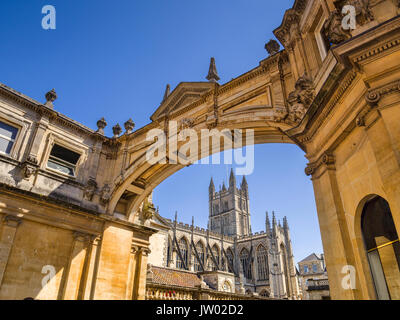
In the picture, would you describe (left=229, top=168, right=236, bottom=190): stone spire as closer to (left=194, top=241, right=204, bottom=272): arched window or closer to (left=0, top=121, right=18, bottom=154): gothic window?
(left=194, top=241, right=204, bottom=272): arched window

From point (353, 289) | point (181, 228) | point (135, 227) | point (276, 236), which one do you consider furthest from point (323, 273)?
point (353, 289)

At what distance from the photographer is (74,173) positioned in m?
12.2

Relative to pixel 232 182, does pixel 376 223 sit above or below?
below

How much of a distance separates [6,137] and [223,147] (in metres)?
7.92

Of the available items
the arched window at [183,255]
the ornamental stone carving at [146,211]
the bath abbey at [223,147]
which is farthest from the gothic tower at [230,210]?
the ornamental stone carving at [146,211]

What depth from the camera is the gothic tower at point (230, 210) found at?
93062 millimetres

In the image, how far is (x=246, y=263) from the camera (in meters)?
73.9

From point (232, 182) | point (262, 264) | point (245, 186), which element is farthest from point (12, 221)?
point (245, 186)

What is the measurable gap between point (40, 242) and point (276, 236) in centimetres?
6897

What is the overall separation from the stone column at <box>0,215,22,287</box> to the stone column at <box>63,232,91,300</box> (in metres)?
2.08

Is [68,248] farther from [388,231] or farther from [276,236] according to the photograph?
[276,236]

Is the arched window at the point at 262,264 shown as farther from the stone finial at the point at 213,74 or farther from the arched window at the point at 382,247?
the arched window at the point at 382,247

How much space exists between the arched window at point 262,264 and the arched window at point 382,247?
70.1 meters

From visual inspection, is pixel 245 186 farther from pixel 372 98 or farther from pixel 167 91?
pixel 372 98
